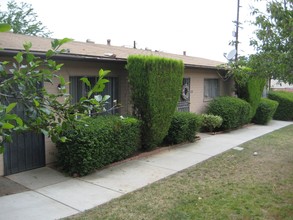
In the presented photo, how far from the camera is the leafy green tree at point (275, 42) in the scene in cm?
490

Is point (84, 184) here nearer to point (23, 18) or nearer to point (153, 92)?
point (153, 92)

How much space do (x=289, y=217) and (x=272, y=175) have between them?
222 centimetres

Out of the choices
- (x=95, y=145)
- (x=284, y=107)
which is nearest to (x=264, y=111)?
(x=284, y=107)

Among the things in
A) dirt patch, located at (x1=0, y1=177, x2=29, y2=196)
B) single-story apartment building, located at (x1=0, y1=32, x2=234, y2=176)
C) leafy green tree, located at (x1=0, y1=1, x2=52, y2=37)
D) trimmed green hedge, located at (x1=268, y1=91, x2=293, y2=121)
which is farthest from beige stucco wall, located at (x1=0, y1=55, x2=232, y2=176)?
leafy green tree, located at (x1=0, y1=1, x2=52, y2=37)

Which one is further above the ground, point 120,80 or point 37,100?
point 120,80

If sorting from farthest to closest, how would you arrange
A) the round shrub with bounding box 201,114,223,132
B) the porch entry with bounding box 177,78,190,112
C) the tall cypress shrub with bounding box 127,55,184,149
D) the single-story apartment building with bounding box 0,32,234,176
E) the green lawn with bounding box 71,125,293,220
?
the porch entry with bounding box 177,78,190,112 → the round shrub with bounding box 201,114,223,132 → the tall cypress shrub with bounding box 127,55,184,149 → the single-story apartment building with bounding box 0,32,234,176 → the green lawn with bounding box 71,125,293,220


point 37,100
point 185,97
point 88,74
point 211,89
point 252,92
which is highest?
point 88,74

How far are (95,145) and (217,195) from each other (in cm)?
261

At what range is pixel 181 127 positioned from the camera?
31.3ft

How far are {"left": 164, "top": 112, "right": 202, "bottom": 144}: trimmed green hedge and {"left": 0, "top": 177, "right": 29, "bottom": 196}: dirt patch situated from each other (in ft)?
16.0

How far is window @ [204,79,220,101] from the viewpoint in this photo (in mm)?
14344

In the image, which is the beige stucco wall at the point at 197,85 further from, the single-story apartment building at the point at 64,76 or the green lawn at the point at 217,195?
the green lawn at the point at 217,195

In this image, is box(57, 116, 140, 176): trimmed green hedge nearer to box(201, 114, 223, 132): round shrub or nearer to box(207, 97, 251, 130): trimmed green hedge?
box(201, 114, 223, 132): round shrub

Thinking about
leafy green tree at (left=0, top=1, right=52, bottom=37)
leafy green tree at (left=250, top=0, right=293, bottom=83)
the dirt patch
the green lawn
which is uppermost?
leafy green tree at (left=0, top=1, right=52, bottom=37)
